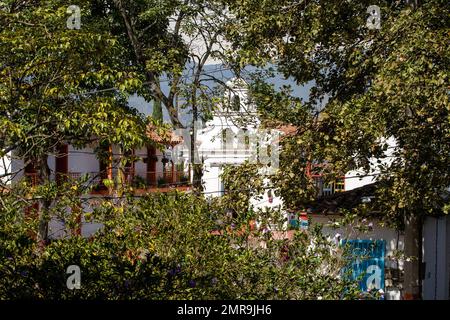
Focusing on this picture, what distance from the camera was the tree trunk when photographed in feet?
39.2

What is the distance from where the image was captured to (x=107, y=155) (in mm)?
9719

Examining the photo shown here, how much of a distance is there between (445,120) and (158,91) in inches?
383

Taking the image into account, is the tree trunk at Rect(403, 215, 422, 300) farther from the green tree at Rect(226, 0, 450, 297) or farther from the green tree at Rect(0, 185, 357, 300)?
the green tree at Rect(0, 185, 357, 300)

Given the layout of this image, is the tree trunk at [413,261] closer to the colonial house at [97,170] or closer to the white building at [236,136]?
the white building at [236,136]

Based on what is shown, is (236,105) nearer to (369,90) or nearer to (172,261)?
(369,90)

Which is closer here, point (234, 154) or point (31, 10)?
point (31, 10)

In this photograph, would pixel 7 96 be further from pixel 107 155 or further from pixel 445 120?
pixel 445 120

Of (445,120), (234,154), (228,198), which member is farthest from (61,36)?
(234,154)

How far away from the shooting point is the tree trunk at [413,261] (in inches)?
471

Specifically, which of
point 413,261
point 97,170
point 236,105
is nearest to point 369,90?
point 413,261

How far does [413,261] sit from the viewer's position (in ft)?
39.5

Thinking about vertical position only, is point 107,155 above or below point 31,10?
below

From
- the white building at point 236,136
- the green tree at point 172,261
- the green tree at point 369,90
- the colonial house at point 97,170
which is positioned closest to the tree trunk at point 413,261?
the green tree at point 369,90

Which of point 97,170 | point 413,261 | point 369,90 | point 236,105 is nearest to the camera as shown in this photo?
point 369,90
